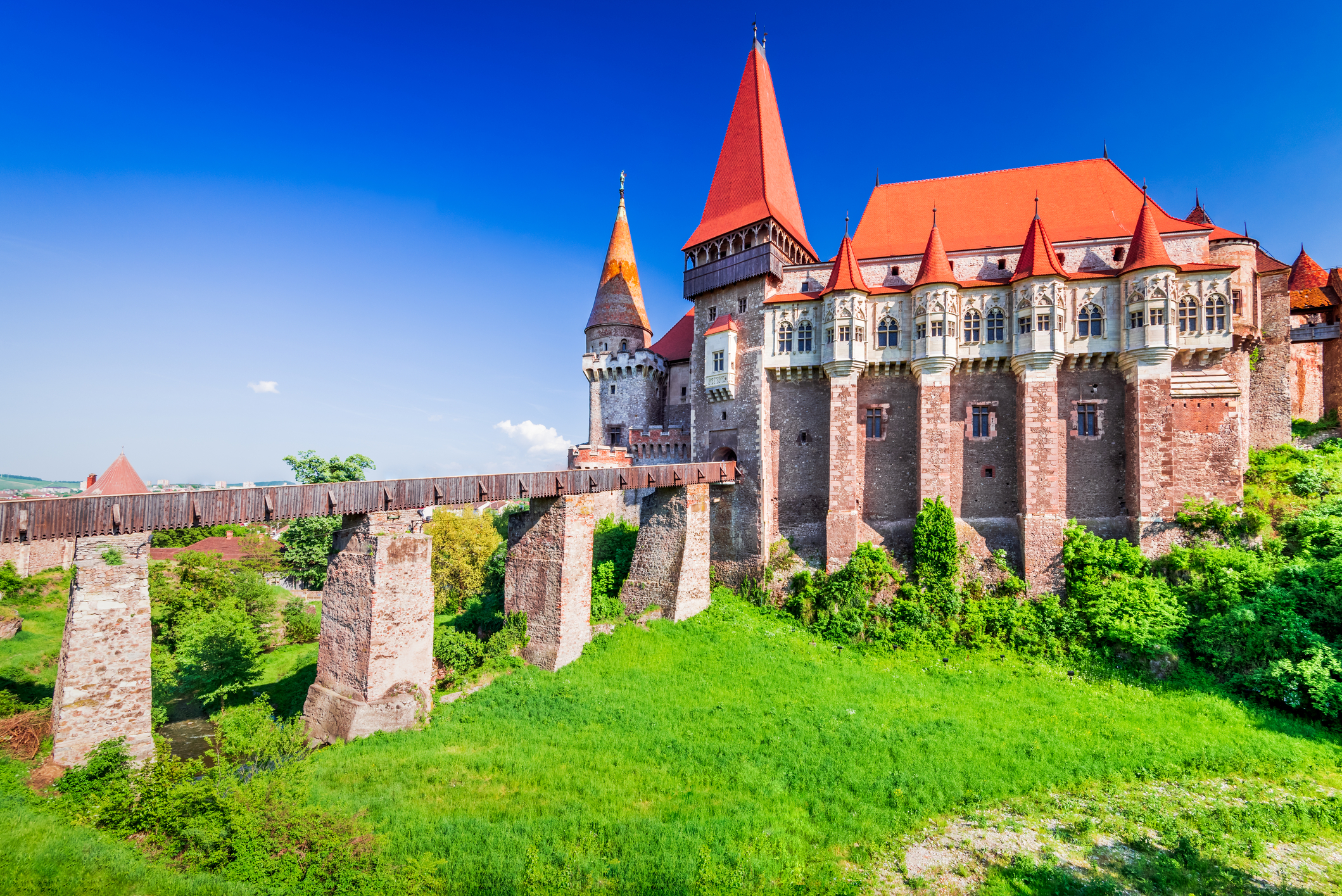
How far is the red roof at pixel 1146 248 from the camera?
19219 mm

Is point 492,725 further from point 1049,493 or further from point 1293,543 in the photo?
point 1293,543

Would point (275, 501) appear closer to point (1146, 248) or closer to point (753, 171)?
point (753, 171)

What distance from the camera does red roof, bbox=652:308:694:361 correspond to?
32250 mm

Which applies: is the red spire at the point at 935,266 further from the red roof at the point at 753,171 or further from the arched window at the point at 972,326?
the red roof at the point at 753,171

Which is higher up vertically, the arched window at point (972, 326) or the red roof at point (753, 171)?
the red roof at point (753, 171)

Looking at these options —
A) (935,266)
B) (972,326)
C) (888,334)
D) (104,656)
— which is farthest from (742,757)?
(935,266)

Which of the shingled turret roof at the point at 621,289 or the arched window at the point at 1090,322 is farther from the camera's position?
the shingled turret roof at the point at 621,289

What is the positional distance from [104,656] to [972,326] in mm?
26199

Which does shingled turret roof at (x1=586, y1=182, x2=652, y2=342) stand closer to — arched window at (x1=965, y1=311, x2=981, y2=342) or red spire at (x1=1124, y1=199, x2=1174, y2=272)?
arched window at (x1=965, y1=311, x2=981, y2=342)

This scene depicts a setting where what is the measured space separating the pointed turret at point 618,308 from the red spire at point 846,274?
14.0 m

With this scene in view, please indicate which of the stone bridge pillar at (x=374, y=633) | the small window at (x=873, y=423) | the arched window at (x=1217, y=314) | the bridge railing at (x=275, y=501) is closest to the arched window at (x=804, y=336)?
the small window at (x=873, y=423)

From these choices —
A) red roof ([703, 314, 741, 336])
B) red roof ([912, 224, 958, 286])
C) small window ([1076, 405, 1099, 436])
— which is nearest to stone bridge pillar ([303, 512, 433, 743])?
red roof ([703, 314, 741, 336])

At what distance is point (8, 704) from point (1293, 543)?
36.9 metres

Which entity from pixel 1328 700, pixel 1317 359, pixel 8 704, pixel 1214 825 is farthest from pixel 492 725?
pixel 1317 359
